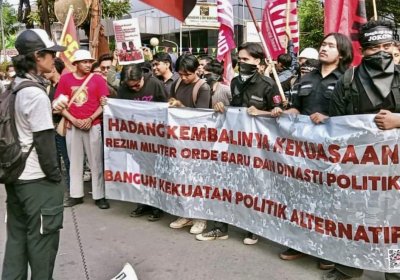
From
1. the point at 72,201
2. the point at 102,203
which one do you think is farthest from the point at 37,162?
the point at 72,201

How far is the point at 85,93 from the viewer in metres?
5.35

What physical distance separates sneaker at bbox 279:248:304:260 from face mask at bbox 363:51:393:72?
1.67 meters

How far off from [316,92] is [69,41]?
141 inches

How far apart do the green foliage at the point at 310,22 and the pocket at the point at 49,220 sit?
2634 centimetres

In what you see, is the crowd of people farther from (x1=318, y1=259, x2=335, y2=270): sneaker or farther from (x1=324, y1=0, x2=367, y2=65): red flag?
(x1=324, y1=0, x2=367, y2=65): red flag

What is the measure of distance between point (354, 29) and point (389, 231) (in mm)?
2144

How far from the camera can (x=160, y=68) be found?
5691mm

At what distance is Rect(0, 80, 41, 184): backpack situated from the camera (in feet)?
9.03

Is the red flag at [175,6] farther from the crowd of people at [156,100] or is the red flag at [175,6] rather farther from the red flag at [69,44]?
the red flag at [69,44]

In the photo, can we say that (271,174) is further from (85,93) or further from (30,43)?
(85,93)

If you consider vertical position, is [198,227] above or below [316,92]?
below

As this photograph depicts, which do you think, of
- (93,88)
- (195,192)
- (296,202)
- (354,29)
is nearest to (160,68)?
(93,88)

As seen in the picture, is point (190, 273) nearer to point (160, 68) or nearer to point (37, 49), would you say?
point (37, 49)

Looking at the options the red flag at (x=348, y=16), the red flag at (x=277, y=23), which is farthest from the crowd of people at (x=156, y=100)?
the red flag at (x=348, y=16)
